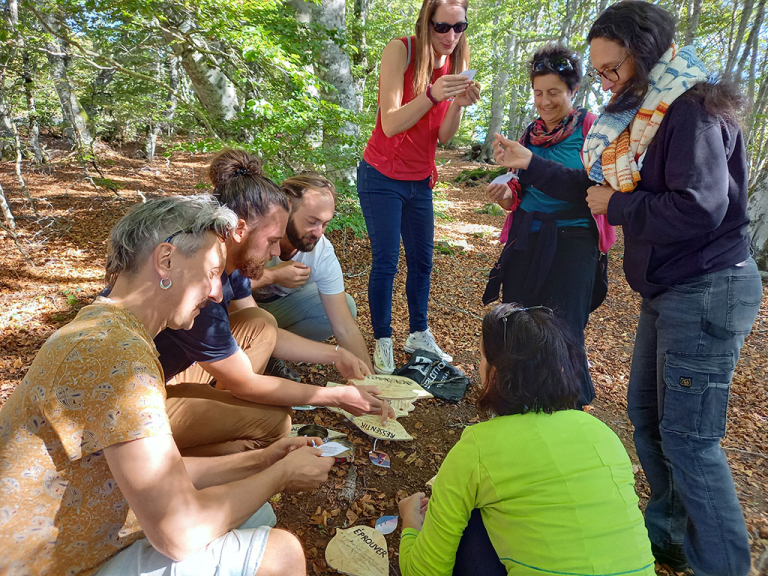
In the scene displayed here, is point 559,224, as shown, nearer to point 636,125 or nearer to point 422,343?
point 636,125

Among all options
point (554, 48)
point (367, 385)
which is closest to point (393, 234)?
point (367, 385)

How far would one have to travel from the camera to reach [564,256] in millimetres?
2471

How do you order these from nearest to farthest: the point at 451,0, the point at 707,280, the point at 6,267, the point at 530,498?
the point at 530,498 → the point at 707,280 → the point at 451,0 → the point at 6,267

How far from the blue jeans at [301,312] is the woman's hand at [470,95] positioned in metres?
1.56

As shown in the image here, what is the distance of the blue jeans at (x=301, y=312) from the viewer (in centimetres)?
310

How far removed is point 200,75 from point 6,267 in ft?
10.0

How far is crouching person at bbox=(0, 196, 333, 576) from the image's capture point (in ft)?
3.64

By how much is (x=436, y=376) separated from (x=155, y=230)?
2210 millimetres

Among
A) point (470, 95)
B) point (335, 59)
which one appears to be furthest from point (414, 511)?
point (335, 59)

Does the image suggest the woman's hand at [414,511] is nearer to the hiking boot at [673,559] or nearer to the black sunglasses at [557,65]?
the hiking boot at [673,559]

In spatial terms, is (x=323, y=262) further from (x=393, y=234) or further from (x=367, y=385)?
(x=367, y=385)

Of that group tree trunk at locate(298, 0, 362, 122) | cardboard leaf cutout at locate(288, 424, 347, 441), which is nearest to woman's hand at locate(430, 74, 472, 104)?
cardboard leaf cutout at locate(288, 424, 347, 441)

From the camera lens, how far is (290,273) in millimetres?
2719

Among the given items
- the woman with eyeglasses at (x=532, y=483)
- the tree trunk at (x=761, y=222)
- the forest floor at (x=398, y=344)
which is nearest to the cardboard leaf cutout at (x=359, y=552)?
the forest floor at (x=398, y=344)
